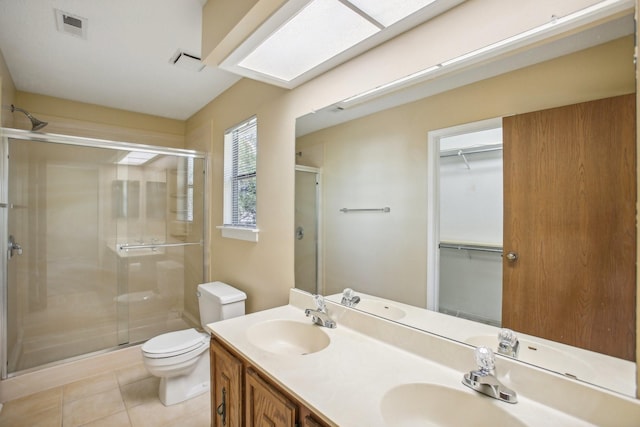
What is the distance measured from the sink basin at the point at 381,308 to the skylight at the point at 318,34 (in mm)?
1160

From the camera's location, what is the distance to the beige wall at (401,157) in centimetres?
85

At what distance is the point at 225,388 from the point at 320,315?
20.8 inches

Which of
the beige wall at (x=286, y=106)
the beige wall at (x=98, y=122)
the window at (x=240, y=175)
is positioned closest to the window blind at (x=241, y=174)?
the window at (x=240, y=175)

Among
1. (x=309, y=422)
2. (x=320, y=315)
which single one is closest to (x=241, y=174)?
(x=320, y=315)

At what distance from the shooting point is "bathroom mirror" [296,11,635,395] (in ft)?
2.76

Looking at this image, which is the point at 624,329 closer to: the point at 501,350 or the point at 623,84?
the point at 501,350

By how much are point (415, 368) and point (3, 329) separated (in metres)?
2.84

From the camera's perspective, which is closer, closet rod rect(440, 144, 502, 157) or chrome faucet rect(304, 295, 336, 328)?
closet rod rect(440, 144, 502, 157)

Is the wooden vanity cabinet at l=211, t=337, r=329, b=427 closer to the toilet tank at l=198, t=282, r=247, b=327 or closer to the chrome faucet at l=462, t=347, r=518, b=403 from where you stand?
the chrome faucet at l=462, t=347, r=518, b=403

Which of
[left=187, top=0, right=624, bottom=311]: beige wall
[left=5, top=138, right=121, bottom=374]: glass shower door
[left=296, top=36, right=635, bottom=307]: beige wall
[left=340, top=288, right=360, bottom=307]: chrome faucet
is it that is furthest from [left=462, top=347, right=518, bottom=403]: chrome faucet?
[left=5, top=138, right=121, bottom=374]: glass shower door

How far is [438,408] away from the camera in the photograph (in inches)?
36.5

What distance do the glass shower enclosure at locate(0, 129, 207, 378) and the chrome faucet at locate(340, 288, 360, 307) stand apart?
6.60 feet

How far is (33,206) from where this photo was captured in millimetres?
2615

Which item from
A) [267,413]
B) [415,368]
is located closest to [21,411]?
[267,413]
